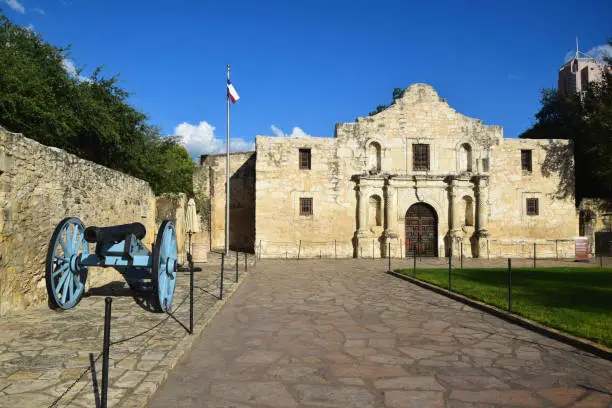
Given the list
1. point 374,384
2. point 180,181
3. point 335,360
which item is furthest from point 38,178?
point 180,181

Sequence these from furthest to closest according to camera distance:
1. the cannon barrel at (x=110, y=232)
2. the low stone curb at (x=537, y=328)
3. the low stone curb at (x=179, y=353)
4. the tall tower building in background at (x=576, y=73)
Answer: the tall tower building in background at (x=576, y=73), the cannon barrel at (x=110, y=232), the low stone curb at (x=537, y=328), the low stone curb at (x=179, y=353)

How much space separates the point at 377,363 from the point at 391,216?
16.8m

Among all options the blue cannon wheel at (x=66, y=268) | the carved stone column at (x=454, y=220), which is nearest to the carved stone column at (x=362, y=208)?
the carved stone column at (x=454, y=220)

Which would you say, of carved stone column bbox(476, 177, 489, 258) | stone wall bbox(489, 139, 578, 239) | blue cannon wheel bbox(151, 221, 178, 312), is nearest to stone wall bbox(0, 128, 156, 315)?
blue cannon wheel bbox(151, 221, 178, 312)

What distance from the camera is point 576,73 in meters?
61.0

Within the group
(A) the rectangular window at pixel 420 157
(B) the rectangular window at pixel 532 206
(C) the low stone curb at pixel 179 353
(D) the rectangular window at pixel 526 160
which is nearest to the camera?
(C) the low stone curb at pixel 179 353

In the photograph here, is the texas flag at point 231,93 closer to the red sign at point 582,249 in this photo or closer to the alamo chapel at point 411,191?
the alamo chapel at point 411,191

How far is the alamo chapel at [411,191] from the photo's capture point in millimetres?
21000

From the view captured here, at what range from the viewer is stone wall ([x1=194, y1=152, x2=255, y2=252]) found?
76.6 ft

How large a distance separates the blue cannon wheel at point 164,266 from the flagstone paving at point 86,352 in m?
0.30

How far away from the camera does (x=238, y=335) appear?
587cm

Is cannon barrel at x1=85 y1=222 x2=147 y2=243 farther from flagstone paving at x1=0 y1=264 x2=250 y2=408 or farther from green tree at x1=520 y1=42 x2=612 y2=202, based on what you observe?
green tree at x1=520 y1=42 x2=612 y2=202

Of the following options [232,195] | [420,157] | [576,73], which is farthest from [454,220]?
[576,73]

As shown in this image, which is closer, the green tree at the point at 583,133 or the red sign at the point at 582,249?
the red sign at the point at 582,249
